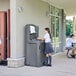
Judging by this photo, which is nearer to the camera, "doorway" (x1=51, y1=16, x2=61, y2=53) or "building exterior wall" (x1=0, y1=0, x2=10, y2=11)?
"building exterior wall" (x1=0, y1=0, x2=10, y2=11)

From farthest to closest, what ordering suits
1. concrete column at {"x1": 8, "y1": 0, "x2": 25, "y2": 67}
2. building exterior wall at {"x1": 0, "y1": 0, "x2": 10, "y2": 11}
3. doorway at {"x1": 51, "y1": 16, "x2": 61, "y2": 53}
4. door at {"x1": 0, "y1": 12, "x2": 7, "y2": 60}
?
doorway at {"x1": 51, "y1": 16, "x2": 61, "y2": 53}
building exterior wall at {"x1": 0, "y1": 0, "x2": 10, "y2": 11}
door at {"x1": 0, "y1": 12, "x2": 7, "y2": 60}
concrete column at {"x1": 8, "y1": 0, "x2": 25, "y2": 67}

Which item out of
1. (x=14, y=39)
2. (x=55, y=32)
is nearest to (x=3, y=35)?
(x=14, y=39)

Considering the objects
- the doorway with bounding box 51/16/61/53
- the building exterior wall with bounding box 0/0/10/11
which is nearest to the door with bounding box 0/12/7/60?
the building exterior wall with bounding box 0/0/10/11

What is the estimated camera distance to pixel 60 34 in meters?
17.3

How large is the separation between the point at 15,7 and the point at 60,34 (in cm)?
784

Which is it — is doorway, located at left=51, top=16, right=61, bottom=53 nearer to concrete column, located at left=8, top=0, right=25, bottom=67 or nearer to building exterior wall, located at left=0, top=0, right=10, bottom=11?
building exterior wall, located at left=0, top=0, right=10, bottom=11

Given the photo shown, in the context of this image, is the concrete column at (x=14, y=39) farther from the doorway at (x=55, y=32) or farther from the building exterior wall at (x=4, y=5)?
the doorway at (x=55, y=32)

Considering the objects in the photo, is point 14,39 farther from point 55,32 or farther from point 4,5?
point 55,32

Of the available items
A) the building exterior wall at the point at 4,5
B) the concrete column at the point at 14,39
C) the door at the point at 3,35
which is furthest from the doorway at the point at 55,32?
the concrete column at the point at 14,39

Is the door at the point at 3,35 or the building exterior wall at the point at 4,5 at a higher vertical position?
the building exterior wall at the point at 4,5

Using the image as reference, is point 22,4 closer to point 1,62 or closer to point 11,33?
point 11,33

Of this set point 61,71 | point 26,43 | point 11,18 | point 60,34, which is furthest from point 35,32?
point 60,34

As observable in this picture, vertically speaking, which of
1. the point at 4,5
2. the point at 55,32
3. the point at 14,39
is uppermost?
the point at 4,5

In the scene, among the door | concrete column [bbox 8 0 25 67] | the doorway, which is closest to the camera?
concrete column [bbox 8 0 25 67]
